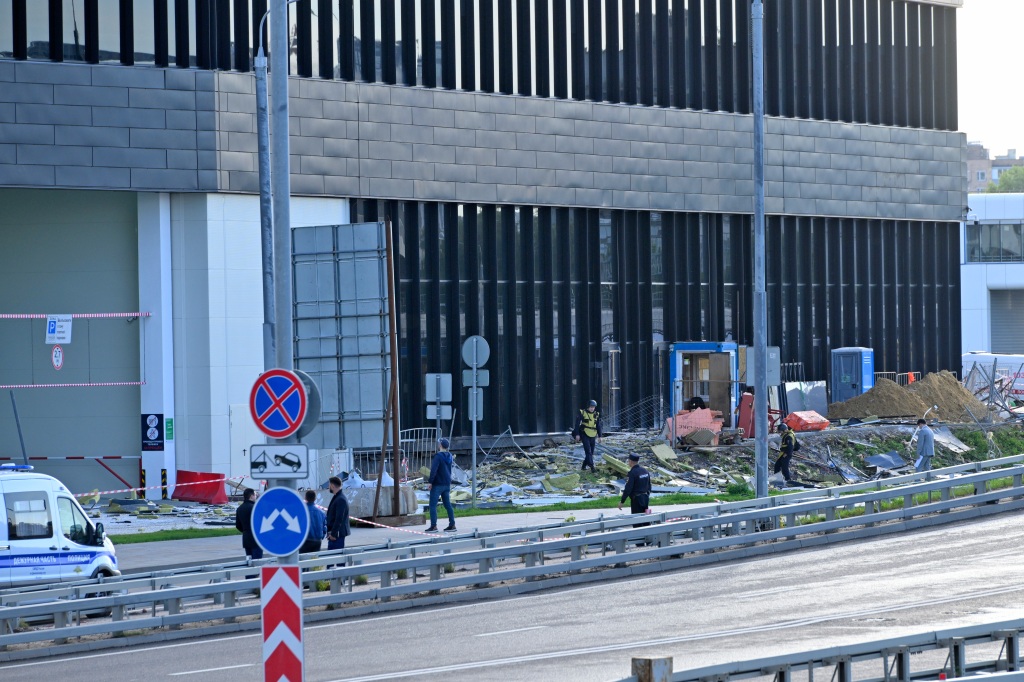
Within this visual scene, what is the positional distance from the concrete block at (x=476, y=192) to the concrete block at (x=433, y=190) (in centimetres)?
20

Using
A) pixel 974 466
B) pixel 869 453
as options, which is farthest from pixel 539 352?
pixel 974 466

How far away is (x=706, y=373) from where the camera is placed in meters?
43.8

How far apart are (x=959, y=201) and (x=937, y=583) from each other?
1457 inches

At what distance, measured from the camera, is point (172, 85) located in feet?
114

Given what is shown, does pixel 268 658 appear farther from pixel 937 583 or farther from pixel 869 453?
pixel 869 453

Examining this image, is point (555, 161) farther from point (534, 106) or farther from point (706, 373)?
point (706, 373)

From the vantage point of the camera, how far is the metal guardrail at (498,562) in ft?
56.7

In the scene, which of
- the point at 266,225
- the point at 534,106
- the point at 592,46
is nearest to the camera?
the point at 266,225

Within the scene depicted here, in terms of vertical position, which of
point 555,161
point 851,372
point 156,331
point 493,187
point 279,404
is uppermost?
point 555,161

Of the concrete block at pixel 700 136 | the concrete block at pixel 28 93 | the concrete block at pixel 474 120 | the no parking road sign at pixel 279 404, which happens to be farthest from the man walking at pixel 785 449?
the no parking road sign at pixel 279 404

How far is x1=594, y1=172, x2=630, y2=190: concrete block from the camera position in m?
42.8

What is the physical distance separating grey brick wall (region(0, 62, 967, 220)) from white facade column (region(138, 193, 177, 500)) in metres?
0.94

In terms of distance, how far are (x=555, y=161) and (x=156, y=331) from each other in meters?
12.5

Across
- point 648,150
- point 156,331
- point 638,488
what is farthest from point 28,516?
point 648,150
